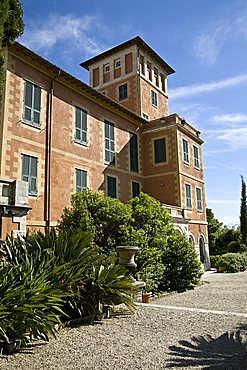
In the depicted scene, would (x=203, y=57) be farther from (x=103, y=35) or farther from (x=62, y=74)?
(x=62, y=74)

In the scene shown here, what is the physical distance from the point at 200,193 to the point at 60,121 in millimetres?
12535

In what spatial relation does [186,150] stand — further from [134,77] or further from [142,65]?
[142,65]

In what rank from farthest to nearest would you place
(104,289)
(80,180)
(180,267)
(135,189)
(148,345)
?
(135,189)
(80,180)
(180,267)
(104,289)
(148,345)

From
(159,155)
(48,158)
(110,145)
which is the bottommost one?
(48,158)

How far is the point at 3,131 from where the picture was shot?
11789mm

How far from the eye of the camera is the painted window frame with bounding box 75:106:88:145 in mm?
15269

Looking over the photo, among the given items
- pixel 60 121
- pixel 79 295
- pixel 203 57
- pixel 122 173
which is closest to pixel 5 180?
pixel 79 295

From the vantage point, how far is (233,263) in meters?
19.8

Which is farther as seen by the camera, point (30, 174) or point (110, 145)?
point (110, 145)

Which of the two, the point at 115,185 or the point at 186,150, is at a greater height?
the point at 186,150

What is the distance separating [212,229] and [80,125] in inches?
763

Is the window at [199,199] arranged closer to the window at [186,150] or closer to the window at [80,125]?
the window at [186,150]

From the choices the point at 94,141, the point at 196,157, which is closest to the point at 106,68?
the point at 196,157

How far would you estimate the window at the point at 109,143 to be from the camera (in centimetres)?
1716
